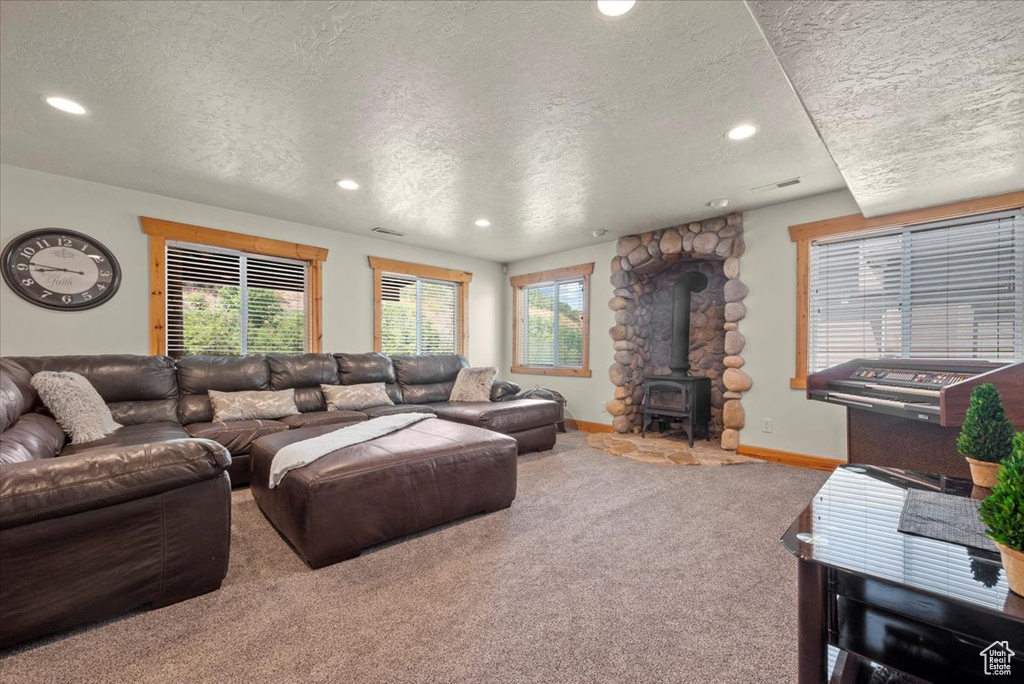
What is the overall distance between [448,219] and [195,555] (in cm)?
355

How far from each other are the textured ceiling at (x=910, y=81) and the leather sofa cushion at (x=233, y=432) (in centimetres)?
368

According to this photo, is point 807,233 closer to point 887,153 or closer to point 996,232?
point 996,232

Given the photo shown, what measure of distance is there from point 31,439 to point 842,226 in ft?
18.3

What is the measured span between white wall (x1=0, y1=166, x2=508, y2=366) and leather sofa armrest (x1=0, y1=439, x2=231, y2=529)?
9.21 feet

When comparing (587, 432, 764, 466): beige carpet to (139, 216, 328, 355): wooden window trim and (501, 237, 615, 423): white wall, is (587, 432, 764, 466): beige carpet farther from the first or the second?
(139, 216, 328, 355): wooden window trim

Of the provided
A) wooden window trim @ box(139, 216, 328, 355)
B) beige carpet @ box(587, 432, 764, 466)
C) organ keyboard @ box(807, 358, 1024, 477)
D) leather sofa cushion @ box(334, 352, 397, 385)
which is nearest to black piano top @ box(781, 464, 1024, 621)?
organ keyboard @ box(807, 358, 1024, 477)

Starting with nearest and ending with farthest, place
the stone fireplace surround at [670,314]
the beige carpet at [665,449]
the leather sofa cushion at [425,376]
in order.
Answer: the beige carpet at [665,449] → the stone fireplace surround at [670,314] → the leather sofa cushion at [425,376]

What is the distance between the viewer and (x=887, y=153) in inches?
93.7

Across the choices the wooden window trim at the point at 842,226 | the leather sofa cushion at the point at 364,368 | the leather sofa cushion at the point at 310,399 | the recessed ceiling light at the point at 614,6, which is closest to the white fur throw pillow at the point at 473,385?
the leather sofa cushion at the point at 364,368

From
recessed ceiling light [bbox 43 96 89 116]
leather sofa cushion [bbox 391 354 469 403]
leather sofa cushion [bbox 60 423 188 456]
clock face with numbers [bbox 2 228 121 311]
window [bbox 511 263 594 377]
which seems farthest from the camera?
window [bbox 511 263 594 377]

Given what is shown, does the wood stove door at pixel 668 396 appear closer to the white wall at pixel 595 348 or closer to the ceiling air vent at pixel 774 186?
the white wall at pixel 595 348

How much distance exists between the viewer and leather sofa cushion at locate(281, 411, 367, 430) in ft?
11.5

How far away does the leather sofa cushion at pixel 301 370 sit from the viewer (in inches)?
159

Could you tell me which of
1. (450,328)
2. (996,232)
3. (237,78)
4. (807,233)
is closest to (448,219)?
(450,328)
